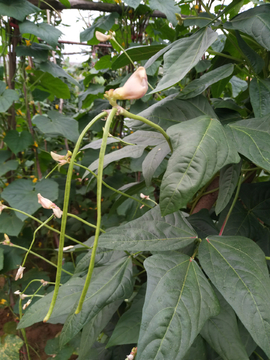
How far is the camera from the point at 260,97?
1.38 feet

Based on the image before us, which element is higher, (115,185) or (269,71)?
(269,71)

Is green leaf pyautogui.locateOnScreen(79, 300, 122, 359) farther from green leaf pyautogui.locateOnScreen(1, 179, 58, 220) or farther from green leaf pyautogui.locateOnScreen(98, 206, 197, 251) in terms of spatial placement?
green leaf pyautogui.locateOnScreen(1, 179, 58, 220)

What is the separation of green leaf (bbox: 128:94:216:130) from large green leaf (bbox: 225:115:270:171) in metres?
0.09

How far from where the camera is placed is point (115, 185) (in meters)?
1.17

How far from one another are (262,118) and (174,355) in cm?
33

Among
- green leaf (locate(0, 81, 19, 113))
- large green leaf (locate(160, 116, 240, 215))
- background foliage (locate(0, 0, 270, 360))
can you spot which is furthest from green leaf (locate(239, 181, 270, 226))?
green leaf (locate(0, 81, 19, 113))

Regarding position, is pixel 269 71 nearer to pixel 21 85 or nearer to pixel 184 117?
pixel 184 117

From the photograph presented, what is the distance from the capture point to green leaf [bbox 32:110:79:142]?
0.99m

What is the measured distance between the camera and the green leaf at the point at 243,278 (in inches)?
11.0

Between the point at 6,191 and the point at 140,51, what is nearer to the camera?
the point at 140,51

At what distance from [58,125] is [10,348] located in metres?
0.88

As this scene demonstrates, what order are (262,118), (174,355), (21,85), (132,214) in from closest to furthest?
(174,355), (262,118), (132,214), (21,85)

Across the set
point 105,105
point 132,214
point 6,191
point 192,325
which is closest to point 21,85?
point 105,105

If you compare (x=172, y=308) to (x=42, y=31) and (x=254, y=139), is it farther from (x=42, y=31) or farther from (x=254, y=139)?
(x=42, y=31)
